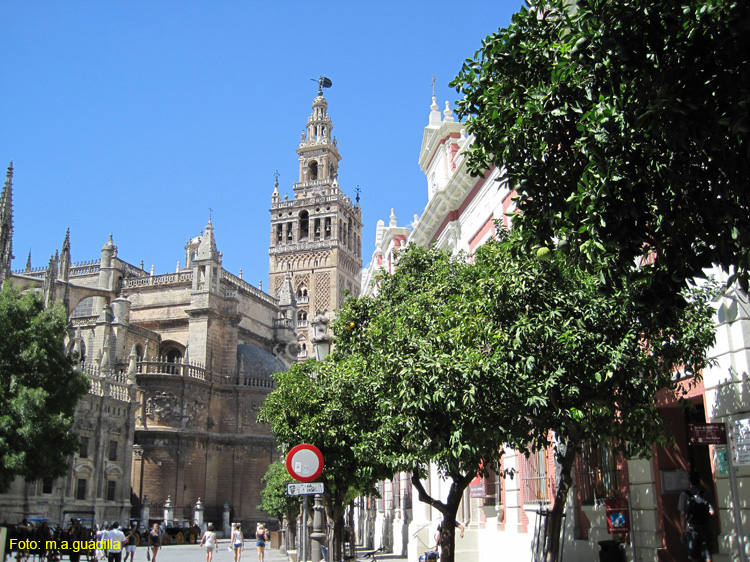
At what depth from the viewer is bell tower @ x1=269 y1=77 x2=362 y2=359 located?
3543 inches

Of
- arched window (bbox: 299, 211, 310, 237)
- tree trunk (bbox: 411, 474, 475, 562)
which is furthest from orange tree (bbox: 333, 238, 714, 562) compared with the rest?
arched window (bbox: 299, 211, 310, 237)

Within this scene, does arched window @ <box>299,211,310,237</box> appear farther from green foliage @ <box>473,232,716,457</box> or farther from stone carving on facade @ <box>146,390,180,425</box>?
green foliage @ <box>473,232,716,457</box>

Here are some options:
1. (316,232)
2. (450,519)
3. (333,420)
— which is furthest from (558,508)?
(316,232)

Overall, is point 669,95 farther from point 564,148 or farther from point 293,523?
point 293,523

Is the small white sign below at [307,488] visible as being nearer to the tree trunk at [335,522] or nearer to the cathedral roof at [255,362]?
the tree trunk at [335,522]

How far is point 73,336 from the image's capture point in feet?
154

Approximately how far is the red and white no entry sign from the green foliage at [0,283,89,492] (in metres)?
17.3

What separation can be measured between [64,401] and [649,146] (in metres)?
25.1

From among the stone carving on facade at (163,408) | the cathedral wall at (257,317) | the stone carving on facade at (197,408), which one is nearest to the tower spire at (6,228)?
the stone carving on facade at (163,408)

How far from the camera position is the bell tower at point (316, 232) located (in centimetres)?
9000

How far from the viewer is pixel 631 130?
262 inches

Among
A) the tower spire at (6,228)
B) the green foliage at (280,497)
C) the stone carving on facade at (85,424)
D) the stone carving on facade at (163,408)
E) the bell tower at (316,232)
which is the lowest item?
the green foliage at (280,497)

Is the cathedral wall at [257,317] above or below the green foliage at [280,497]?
above

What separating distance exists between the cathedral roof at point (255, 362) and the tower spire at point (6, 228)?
21.4 metres
